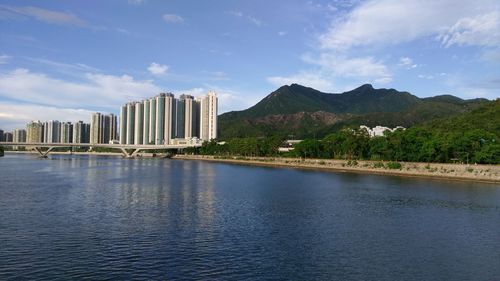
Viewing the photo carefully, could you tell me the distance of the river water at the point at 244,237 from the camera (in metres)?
13.3

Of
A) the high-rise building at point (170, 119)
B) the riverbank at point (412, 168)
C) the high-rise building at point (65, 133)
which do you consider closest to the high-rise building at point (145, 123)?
the high-rise building at point (170, 119)

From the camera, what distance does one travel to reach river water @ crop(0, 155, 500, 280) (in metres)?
13.3

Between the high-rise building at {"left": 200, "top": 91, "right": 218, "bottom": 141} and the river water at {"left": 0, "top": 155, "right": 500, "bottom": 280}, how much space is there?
130 m

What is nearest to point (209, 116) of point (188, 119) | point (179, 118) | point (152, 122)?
point (188, 119)

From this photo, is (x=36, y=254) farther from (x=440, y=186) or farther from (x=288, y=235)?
(x=440, y=186)

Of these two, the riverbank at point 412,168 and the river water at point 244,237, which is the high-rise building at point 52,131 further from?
the river water at point 244,237

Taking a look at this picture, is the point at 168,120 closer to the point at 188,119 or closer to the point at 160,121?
the point at 160,121

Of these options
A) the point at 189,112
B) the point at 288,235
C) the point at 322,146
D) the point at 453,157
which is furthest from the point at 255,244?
the point at 189,112

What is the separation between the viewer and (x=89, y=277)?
40.6ft

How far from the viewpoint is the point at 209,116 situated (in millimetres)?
163375

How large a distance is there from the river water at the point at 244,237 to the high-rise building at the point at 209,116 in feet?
427

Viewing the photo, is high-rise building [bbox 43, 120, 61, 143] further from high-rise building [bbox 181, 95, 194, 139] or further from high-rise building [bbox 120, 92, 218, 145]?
high-rise building [bbox 181, 95, 194, 139]

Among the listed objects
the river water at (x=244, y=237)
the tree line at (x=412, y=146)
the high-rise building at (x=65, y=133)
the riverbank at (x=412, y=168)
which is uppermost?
the high-rise building at (x=65, y=133)

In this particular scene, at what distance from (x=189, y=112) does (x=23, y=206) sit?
14583cm
